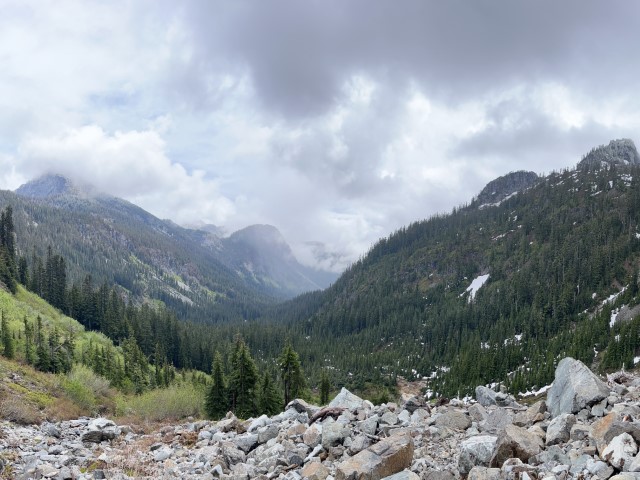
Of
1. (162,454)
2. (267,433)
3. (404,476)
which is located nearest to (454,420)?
(404,476)

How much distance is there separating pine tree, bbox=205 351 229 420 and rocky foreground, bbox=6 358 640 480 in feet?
94.8

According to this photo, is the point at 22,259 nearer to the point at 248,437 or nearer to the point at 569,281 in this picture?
the point at 248,437

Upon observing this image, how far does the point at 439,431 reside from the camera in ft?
55.7

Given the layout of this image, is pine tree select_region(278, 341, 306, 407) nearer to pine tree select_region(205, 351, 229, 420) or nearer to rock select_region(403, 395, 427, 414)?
pine tree select_region(205, 351, 229, 420)

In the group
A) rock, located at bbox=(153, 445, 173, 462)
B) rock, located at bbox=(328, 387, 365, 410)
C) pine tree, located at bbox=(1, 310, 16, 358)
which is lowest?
rock, located at bbox=(153, 445, 173, 462)

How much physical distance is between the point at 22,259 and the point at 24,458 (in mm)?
136686

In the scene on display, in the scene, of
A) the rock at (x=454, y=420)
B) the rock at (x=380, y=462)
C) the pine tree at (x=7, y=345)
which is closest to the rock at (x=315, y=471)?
the rock at (x=380, y=462)

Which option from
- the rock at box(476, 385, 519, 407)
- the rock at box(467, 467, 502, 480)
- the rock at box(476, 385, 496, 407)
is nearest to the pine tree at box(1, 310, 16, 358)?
the rock at box(476, 385, 496, 407)

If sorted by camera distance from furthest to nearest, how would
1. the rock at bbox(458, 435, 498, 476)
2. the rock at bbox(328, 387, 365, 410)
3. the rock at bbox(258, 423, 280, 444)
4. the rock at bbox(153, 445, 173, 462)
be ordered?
the rock at bbox(328, 387, 365, 410) < the rock at bbox(258, 423, 280, 444) < the rock at bbox(153, 445, 173, 462) < the rock at bbox(458, 435, 498, 476)

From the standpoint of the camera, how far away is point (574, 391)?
1603 centimetres

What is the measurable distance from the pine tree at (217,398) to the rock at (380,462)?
42.6m

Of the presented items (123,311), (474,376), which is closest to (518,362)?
(474,376)

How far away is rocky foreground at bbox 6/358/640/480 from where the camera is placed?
1192 centimetres

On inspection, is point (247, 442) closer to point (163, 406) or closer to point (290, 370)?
point (163, 406)
